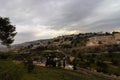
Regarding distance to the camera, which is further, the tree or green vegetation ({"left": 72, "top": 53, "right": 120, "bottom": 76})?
green vegetation ({"left": 72, "top": 53, "right": 120, "bottom": 76})

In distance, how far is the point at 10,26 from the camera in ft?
323

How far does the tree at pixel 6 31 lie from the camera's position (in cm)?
9694

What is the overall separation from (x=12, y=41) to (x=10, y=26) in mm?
5804

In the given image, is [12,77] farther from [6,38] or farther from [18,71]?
[6,38]

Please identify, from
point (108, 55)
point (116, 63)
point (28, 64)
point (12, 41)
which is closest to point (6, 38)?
point (12, 41)

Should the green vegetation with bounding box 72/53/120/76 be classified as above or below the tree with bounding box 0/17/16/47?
below

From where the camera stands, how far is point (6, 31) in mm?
97812

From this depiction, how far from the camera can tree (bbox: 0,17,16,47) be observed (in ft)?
318

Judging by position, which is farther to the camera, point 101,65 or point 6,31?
point 101,65

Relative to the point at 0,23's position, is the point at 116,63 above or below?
below

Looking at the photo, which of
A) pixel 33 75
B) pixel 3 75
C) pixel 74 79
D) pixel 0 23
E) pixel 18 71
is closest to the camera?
pixel 3 75

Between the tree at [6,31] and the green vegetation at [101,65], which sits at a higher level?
the tree at [6,31]

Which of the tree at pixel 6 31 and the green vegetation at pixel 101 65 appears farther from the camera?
the green vegetation at pixel 101 65

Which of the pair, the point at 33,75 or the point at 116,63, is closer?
the point at 33,75
